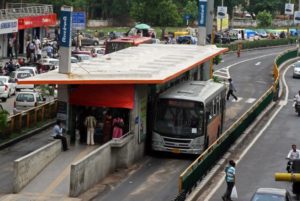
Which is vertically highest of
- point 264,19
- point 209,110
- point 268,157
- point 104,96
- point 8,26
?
point 8,26

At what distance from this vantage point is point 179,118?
33.0 meters

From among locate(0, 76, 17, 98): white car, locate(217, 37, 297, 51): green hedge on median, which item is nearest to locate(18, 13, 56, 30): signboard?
locate(0, 76, 17, 98): white car

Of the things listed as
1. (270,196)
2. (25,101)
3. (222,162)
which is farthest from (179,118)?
(25,101)

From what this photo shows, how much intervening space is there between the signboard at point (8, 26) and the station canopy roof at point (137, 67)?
2389 cm

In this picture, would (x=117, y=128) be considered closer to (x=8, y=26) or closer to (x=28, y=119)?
(x=28, y=119)

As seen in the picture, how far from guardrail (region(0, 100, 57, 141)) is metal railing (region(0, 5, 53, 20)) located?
27.4 m

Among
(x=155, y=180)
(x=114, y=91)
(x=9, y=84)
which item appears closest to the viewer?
(x=155, y=180)

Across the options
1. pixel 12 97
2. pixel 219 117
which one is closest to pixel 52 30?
pixel 12 97

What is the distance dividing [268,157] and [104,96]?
26.2ft

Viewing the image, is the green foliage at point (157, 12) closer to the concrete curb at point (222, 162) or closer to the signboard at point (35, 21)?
the signboard at point (35, 21)

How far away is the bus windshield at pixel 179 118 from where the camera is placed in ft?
108

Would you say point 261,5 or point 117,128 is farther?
point 261,5

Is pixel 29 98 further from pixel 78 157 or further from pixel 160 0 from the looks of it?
pixel 160 0

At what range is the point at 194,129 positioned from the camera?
33.0m
